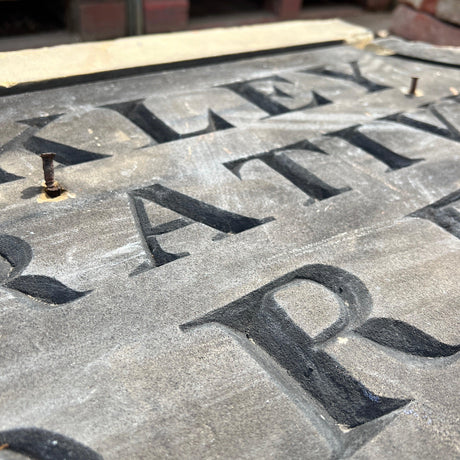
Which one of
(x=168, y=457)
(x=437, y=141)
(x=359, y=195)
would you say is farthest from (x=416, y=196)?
(x=168, y=457)

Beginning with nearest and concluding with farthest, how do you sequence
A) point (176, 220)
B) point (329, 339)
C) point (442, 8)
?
point (329, 339), point (176, 220), point (442, 8)

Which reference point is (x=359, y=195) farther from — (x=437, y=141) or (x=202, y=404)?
(x=202, y=404)

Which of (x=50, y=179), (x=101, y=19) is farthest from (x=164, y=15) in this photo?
(x=50, y=179)

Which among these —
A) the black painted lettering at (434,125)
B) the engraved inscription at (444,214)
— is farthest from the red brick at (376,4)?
the engraved inscription at (444,214)

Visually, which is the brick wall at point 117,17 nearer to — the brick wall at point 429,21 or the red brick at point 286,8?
the red brick at point 286,8

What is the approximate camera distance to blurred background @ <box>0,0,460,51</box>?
321 cm

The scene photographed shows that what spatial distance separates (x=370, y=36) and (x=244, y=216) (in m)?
1.94

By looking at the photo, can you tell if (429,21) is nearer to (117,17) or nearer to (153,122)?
(117,17)

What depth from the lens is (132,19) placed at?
3.32 metres

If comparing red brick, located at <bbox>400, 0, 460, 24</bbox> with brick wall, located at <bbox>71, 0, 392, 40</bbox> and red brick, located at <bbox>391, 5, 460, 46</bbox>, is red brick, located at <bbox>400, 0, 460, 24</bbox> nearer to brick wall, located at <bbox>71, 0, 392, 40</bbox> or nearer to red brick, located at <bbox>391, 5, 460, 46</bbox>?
red brick, located at <bbox>391, 5, 460, 46</bbox>

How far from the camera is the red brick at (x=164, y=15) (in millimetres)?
3369

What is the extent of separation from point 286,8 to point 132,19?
4.14 feet

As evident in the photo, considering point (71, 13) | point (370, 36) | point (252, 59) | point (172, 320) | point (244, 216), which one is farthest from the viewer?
point (71, 13)

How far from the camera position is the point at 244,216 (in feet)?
4.95
